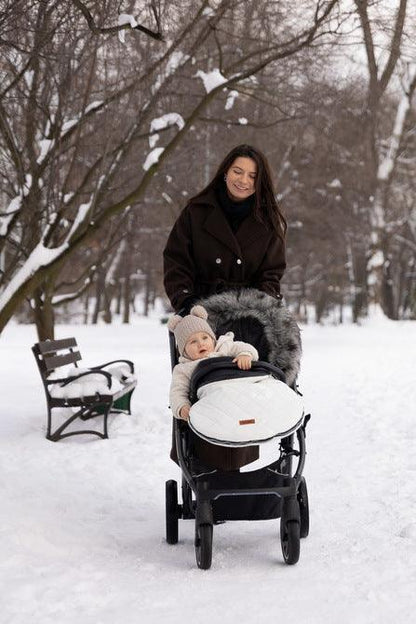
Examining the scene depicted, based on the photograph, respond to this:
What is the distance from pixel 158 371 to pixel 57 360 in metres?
5.96

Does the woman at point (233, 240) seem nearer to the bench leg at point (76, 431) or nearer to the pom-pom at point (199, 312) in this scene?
the pom-pom at point (199, 312)

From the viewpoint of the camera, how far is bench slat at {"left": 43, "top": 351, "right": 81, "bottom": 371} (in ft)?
26.3

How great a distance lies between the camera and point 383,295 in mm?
29359

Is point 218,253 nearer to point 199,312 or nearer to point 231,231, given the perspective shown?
point 231,231

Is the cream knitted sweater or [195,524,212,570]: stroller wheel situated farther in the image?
the cream knitted sweater

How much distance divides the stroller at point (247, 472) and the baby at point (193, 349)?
0.24ft

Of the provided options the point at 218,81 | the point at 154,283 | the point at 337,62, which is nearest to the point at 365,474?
the point at 218,81

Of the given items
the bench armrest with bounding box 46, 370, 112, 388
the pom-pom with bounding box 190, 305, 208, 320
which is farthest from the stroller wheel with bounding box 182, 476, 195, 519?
the bench armrest with bounding box 46, 370, 112, 388

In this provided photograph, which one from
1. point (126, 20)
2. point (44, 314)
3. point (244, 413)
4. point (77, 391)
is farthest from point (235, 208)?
point (44, 314)

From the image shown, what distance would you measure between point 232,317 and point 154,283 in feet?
161

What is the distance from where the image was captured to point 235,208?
4969mm

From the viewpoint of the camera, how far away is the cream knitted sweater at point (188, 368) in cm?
427

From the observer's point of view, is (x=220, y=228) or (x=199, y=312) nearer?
(x=199, y=312)

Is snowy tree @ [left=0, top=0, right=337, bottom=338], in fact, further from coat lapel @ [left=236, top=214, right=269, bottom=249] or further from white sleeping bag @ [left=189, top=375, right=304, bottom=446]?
white sleeping bag @ [left=189, top=375, right=304, bottom=446]
